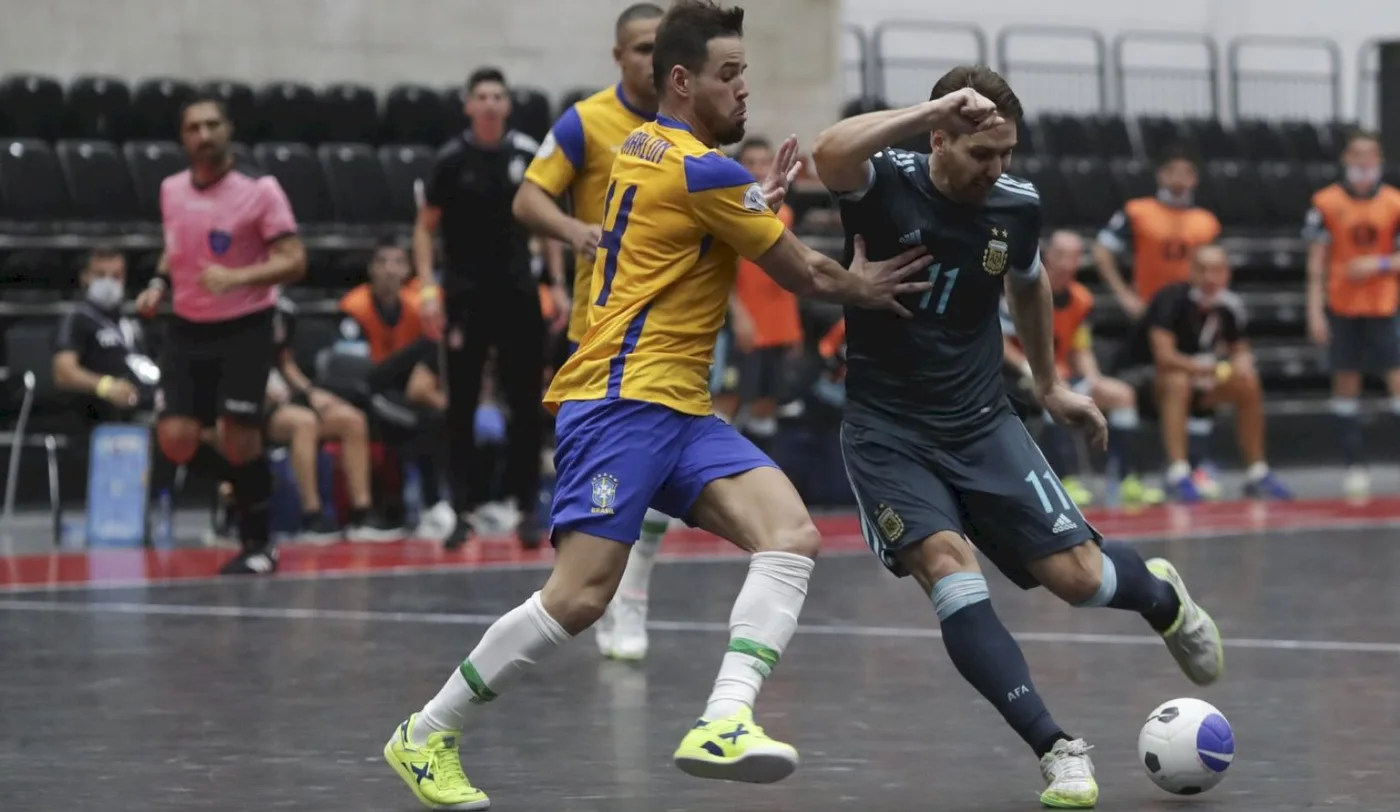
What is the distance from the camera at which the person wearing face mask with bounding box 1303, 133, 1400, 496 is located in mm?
15508

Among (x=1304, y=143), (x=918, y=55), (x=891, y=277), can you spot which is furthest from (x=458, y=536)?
(x=1304, y=143)

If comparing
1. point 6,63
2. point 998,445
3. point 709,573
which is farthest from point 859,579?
point 6,63

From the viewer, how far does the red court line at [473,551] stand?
10.9 metres

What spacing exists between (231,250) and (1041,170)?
30.9 ft

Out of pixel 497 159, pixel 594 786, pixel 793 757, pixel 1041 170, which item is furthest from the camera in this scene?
pixel 1041 170

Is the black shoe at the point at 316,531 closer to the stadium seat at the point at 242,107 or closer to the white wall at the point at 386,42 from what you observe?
the stadium seat at the point at 242,107

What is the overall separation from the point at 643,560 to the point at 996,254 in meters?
2.55

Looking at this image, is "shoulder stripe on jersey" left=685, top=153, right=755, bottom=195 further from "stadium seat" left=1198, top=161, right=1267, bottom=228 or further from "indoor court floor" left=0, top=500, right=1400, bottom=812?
"stadium seat" left=1198, top=161, right=1267, bottom=228

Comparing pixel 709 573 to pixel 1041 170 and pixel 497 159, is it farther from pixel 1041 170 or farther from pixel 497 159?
pixel 1041 170

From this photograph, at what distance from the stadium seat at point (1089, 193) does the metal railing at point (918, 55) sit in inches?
69.0

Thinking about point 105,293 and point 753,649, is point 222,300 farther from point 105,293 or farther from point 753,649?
point 753,649

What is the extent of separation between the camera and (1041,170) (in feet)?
61.1

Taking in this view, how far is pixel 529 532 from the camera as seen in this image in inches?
452

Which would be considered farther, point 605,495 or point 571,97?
point 571,97
